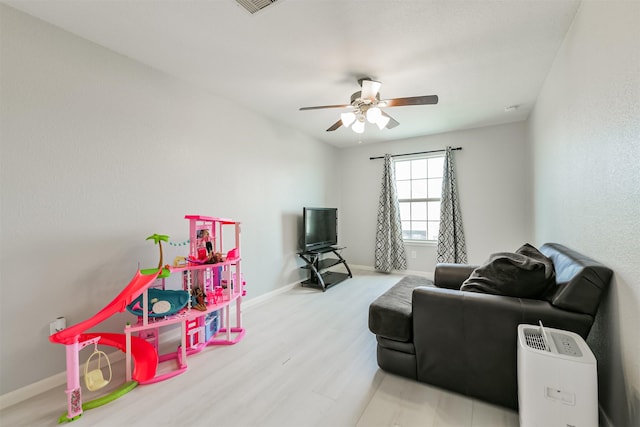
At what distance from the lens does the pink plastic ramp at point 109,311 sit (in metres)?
1.52

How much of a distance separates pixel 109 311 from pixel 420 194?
4623mm

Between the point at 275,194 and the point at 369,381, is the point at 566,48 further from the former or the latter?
the point at 275,194

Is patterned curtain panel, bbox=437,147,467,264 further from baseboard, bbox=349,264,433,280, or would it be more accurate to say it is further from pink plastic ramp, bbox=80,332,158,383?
pink plastic ramp, bbox=80,332,158,383

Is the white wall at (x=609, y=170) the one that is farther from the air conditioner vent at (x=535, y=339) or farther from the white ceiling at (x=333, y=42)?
the white ceiling at (x=333, y=42)

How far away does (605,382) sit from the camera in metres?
1.37

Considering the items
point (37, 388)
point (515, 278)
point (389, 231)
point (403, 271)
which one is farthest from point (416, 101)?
point (37, 388)

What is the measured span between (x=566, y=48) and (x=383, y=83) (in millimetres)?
1407

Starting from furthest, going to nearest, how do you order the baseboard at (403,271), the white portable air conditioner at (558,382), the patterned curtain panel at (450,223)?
the baseboard at (403,271) < the patterned curtain panel at (450,223) < the white portable air conditioner at (558,382)

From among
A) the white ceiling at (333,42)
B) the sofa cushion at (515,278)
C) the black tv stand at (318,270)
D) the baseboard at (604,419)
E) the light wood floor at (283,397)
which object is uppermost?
the white ceiling at (333,42)

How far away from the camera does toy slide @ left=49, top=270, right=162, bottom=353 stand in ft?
5.00

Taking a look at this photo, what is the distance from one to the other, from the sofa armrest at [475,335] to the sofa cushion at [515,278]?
74 millimetres

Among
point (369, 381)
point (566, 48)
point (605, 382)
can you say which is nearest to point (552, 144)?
point (566, 48)

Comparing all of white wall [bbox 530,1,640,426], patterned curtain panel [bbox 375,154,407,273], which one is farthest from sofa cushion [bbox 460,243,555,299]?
patterned curtain panel [bbox 375,154,407,273]

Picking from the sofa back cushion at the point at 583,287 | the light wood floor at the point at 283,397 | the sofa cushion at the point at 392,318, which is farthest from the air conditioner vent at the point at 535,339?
the sofa cushion at the point at 392,318
